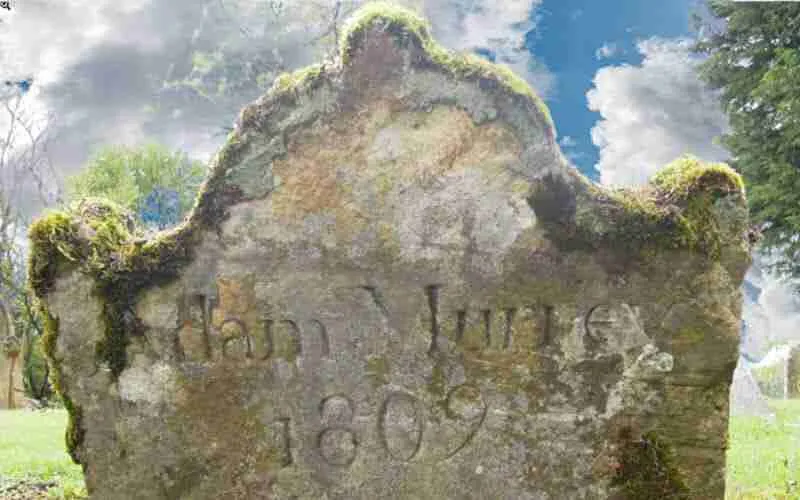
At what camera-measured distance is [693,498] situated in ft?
12.7

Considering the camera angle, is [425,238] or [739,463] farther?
[739,463]

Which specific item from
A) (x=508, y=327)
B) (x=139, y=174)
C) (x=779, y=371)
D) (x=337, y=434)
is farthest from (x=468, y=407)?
(x=139, y=174)

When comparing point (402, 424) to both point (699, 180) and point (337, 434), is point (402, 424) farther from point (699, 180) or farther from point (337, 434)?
point (699, 180)

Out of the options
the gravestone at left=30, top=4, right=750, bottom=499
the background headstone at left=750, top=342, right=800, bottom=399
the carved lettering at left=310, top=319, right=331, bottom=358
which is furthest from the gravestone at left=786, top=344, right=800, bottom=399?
the carved lettering at left=310, top=319, right=331, bottom=358

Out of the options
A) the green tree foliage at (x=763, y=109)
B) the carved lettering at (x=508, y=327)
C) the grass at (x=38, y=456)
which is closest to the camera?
the carved lettering at (x=508, y=327)

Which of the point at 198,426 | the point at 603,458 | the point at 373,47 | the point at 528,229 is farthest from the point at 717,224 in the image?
the point at 198,426

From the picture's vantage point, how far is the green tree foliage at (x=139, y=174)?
30578mm

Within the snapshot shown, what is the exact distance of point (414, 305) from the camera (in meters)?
3.84

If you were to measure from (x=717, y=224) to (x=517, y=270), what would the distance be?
100 centimetres

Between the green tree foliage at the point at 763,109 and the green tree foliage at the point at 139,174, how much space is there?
20251 millimetres

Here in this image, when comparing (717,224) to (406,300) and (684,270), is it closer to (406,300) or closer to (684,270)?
(684,270)

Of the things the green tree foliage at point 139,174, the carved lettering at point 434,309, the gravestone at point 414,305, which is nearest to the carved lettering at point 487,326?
the gravestone at point 414,305

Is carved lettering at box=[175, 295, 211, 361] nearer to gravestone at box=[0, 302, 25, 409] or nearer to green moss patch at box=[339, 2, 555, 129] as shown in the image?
green moss patch at box=[339, 2, 555, 129]

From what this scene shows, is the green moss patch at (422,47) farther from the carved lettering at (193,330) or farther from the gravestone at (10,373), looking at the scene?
the gravestone at (10,373)
